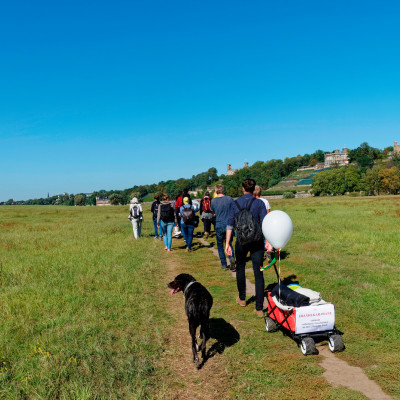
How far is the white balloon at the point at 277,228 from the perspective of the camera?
17.5ft

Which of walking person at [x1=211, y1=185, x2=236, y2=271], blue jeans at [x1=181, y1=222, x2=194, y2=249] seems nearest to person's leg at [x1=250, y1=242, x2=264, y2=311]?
walking person at [x1=211, y1=185, x2=236, y2=271]

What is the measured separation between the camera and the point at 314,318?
175 inches

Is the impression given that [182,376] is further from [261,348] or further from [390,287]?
[390,287]

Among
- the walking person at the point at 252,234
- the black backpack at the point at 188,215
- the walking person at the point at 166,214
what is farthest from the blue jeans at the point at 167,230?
the walking person at the point at 252,234

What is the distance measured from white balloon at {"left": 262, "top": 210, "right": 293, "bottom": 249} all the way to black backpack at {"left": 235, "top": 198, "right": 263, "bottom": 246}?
22cm

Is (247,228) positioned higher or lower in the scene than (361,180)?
higher

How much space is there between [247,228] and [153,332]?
8.58 ft

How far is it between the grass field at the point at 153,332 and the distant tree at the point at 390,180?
11002 cm

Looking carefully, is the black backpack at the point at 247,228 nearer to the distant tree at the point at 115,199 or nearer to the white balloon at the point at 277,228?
the white balloon at the point at 277,228

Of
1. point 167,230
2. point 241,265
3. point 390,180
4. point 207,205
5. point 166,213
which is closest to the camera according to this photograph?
point 241,265

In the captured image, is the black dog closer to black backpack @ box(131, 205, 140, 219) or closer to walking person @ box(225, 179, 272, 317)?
walking person @ box(225, 179, 272, 317)

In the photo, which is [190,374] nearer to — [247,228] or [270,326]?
[270,326]

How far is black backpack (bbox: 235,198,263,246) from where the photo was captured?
565cm

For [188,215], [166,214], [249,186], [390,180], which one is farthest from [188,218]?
[390,180]
